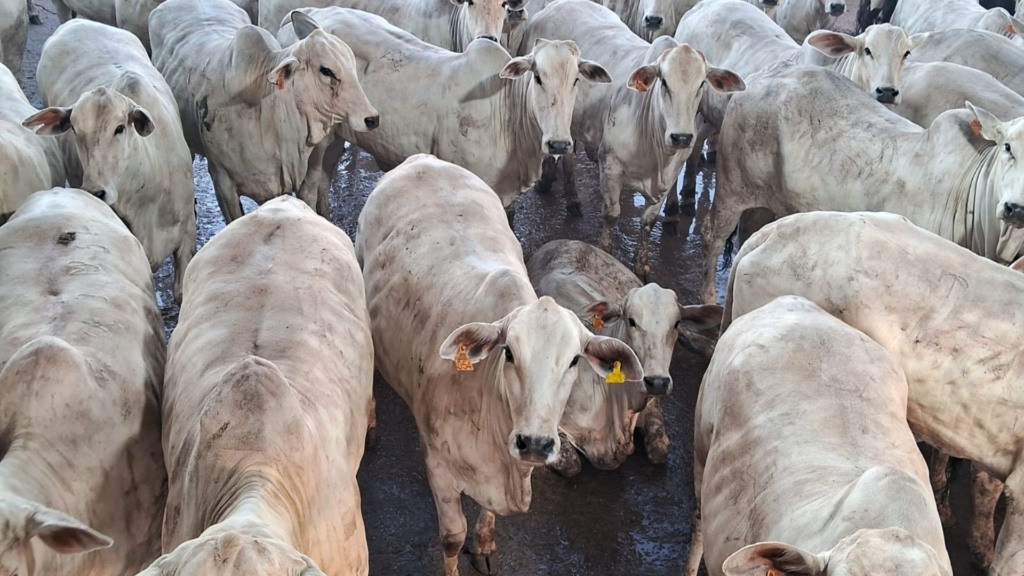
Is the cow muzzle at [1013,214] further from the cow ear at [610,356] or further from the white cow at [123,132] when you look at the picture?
the white cow at [123,132]

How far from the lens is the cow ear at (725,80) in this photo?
22.3 feet

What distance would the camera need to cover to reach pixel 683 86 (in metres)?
6.86

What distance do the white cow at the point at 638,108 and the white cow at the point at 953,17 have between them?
359 cm

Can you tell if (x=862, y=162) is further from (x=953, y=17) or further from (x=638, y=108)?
(x=953, y=17)

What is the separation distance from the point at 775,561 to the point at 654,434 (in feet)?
9.72

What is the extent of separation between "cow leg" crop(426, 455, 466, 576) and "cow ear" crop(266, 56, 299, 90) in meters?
3.25

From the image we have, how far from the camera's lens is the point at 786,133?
21.3 ft

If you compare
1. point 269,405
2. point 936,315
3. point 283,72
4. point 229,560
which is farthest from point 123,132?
point 936,315

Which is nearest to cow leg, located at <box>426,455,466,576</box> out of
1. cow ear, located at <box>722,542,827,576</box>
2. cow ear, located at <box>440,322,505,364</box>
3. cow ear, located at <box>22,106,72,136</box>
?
cow ear, located at <box>440,322,505,364</box>

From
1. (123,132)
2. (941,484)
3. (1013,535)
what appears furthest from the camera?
(123,132)

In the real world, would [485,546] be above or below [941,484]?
below

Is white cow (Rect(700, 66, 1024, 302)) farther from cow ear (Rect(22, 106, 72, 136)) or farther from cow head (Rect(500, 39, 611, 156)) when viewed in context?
cow ear (Rect(22, 106, 72, 136))

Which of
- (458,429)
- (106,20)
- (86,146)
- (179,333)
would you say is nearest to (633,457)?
(458,429)

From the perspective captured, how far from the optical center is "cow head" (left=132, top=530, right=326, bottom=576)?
2482 millimetres
